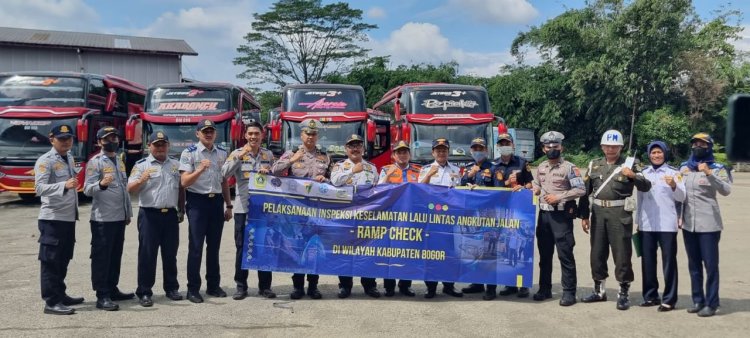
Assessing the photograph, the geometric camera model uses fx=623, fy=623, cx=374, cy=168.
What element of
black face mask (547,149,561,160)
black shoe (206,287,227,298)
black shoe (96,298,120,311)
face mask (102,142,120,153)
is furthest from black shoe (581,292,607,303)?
face mask (102,142,120,153)

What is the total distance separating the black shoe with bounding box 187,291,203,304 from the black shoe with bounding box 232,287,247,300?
0.34 metres

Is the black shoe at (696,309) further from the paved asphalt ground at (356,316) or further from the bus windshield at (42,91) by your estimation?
the bus windshield at (42,91)

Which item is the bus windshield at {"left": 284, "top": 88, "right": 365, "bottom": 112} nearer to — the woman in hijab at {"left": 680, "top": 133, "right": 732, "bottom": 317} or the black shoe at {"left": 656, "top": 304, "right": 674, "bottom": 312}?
the woman in hijab at {"left": 680, "top": 133, "right": 732, "bottom": 317}

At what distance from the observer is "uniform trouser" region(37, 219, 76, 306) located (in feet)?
18.8

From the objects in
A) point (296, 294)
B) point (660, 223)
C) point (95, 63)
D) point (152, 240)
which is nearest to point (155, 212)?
point (152, 240)

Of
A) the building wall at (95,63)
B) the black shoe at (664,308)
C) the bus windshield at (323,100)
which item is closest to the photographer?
the black shoe at (664,308)

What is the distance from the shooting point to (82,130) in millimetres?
15000

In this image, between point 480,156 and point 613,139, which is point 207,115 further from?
point 613,139

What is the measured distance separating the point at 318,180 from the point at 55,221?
2498 millimetres

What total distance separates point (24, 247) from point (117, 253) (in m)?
4.45

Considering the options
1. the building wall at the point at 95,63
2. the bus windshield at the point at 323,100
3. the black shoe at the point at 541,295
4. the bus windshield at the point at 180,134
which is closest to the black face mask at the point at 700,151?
the black shoe at the point at 541,295

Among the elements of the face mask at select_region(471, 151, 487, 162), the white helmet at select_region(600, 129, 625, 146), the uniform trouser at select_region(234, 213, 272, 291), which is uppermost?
the white helmet at select_region(600, 129, 625, 146)

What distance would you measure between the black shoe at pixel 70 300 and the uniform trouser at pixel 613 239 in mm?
5133

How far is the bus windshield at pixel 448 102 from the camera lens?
1592 centimetres
